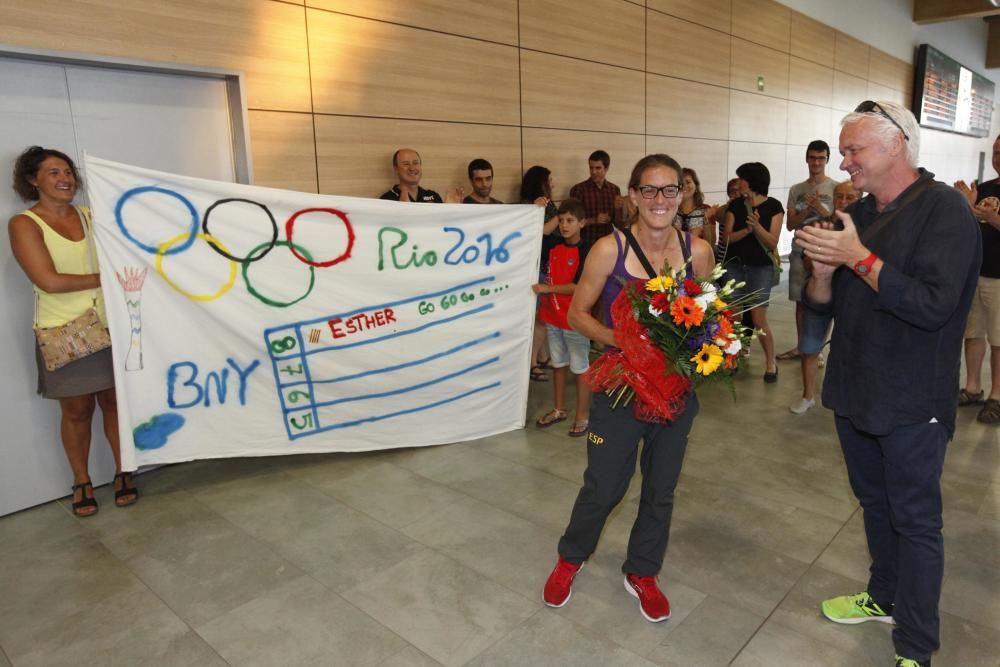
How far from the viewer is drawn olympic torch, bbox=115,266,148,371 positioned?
287 centimetres

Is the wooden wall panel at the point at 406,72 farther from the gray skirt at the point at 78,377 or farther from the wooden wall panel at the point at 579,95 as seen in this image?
the gray skirt at the point at 78,377

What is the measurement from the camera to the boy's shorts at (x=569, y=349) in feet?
12.7

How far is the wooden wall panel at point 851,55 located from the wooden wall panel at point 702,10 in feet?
11.1

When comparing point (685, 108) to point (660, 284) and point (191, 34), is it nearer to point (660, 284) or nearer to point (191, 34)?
point (191, 34)

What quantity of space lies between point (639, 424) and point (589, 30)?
4815mm

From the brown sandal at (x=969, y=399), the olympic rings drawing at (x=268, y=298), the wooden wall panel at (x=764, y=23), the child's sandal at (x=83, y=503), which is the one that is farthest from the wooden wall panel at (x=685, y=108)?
the child's sandal at (x=83, y=503)

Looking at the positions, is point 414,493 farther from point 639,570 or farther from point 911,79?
point 911,79

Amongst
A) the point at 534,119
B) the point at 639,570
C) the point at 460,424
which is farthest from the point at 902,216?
the point at 534,119

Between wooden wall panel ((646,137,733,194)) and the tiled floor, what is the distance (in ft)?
13.5

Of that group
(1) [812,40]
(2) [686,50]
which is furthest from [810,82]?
(2) [686,50]

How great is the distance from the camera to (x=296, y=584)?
2436 millimetres

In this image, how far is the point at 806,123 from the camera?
9516 mm

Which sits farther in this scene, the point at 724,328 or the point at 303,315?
the point at 303,315

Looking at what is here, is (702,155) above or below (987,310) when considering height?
above
